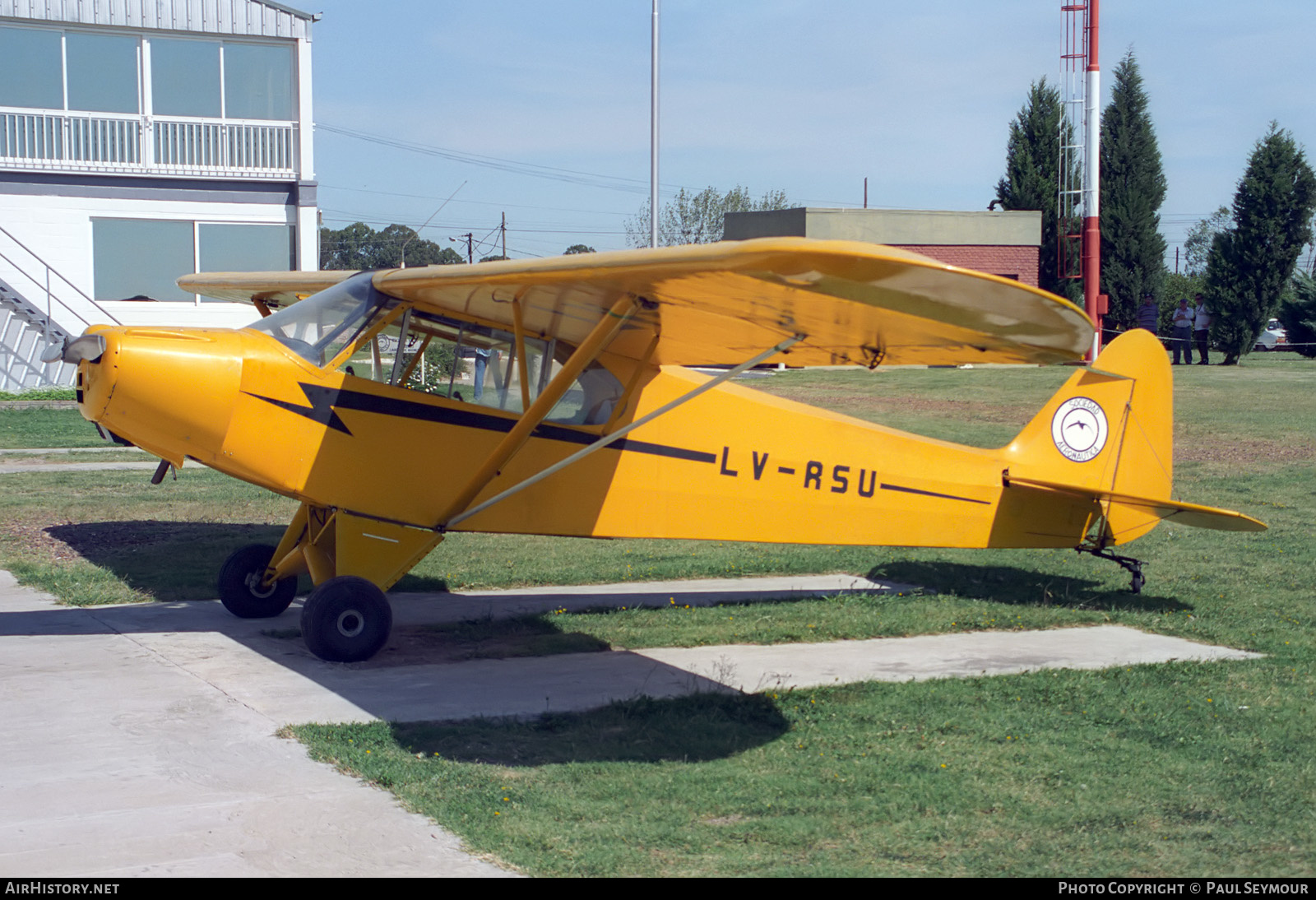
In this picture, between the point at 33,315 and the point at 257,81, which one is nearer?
the point at 33,315

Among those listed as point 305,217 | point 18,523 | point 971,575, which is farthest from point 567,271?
point 305,217

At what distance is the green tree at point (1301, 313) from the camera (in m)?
40.8

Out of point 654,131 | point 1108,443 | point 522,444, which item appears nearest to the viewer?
point 522,444

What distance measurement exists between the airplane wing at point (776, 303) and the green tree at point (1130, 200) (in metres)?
34.1

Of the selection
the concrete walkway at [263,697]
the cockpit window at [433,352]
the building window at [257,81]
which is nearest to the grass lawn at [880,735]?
the concrete walkway at [263,697]

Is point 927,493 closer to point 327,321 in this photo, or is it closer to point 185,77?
point 327,321

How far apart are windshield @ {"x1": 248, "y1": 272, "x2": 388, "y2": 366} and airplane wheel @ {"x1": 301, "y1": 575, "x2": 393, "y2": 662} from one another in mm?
1448

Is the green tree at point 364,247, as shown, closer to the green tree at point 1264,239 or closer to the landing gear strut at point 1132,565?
the green tree at point 1264,239

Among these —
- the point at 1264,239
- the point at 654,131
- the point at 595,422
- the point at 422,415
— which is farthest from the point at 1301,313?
the point at 422,415

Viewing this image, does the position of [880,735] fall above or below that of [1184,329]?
below

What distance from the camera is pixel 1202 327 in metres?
33.9

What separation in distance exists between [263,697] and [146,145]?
972 inches

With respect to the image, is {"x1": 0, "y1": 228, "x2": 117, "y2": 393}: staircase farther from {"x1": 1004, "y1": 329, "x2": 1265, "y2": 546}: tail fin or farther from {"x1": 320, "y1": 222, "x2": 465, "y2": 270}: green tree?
{"x1": 320, "y1": 222, "x2": 465, "y2": 270}: green tree

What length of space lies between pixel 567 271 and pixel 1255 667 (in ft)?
16.6
